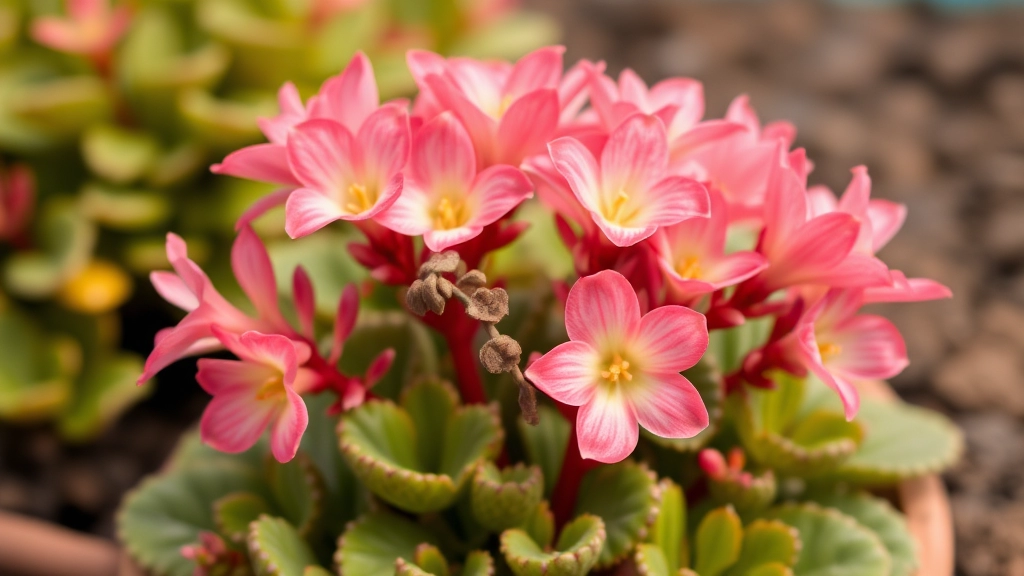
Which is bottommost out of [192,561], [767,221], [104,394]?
[104,394]

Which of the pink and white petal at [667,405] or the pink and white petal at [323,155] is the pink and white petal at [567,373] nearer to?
the pink and white petal at [667,405]

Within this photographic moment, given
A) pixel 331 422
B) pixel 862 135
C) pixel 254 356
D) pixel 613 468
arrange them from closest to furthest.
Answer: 1. pixel 254 356
2. pixel 613 468
3. pixel 331 422
4. pixel 862 135

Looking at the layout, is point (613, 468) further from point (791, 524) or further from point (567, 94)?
point (567, 94)

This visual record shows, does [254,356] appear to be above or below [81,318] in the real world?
above

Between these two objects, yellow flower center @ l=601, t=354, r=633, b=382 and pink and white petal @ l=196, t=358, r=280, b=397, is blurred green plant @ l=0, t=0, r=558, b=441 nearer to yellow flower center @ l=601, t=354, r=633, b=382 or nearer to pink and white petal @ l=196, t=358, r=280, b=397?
pink and white petal @ l=196, t=358, r=280, b=397

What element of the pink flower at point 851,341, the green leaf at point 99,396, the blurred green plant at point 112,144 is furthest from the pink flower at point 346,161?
the green leaf at point 99,396

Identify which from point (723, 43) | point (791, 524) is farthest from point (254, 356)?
point (723, 43)

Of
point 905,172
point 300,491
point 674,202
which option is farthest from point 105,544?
point 905,172
